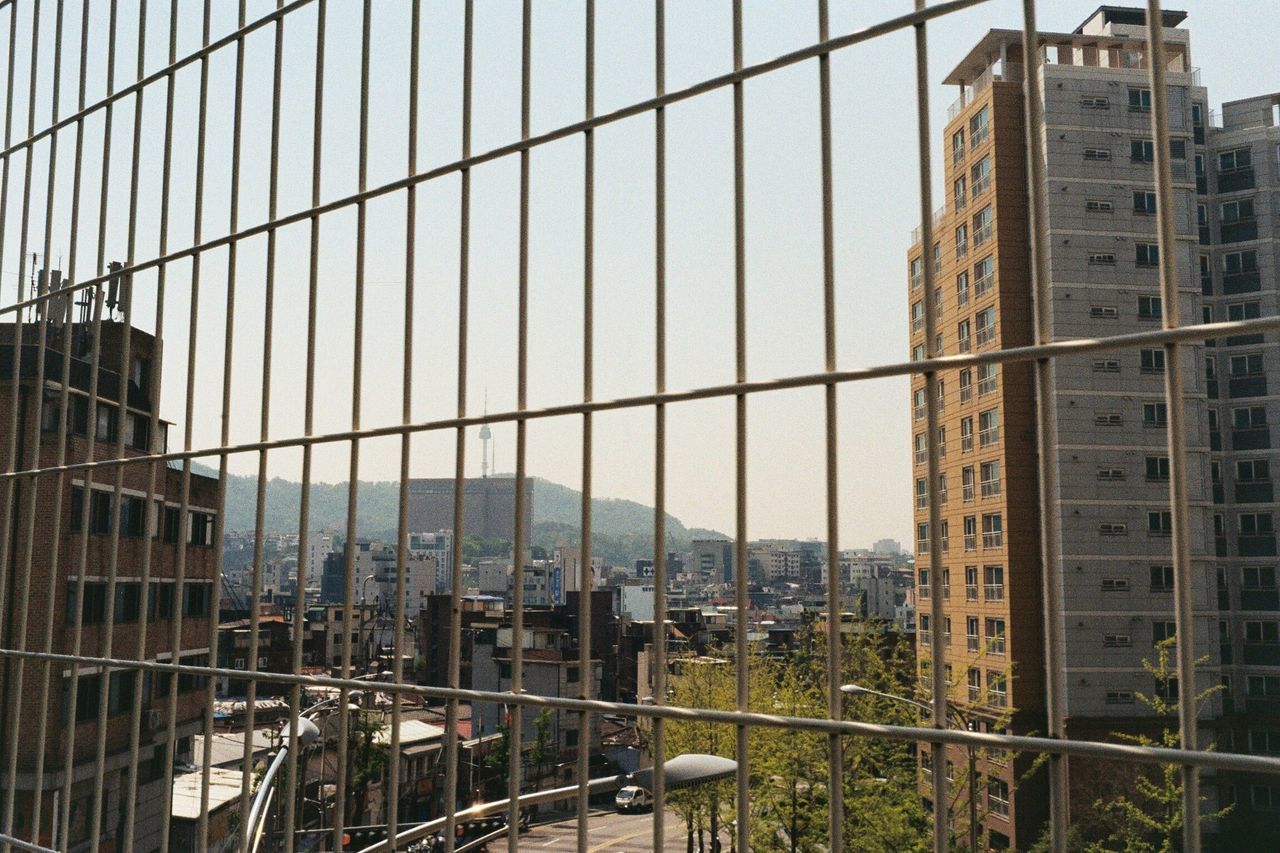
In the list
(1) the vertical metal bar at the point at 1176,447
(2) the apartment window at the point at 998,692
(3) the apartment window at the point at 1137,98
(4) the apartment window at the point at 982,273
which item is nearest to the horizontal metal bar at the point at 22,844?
(1) the vertical metal bar at the point at 1176,447

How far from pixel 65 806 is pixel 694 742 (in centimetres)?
513

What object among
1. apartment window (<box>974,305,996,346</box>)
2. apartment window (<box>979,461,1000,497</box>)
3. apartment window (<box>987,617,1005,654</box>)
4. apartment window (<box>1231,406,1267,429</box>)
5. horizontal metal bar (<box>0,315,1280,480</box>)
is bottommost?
apartment window (<box>987,617,1005,654</box>)

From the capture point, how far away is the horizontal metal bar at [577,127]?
2107 mm

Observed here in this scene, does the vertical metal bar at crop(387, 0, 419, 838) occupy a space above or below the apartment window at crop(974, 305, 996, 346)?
below

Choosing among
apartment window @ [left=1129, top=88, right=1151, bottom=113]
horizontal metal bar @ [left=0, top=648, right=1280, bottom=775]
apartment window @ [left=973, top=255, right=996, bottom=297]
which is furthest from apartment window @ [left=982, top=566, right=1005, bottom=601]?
horizontal metal bar @ [left=0, top=648, right=1280, bottom=775]

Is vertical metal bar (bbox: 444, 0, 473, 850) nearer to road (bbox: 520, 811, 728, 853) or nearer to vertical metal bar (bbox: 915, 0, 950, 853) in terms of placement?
road (bbox: 520, 811, 728, 853)

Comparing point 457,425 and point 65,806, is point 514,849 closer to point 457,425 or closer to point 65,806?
point 457,425

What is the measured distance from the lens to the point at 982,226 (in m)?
10.3

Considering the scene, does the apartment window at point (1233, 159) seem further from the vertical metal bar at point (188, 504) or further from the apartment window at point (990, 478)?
the vertical metal bar at point (188, 504)

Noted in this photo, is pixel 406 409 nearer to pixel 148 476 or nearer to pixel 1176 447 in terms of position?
pixel 148 476

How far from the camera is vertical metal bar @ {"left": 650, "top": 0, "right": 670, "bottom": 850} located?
2.31 m

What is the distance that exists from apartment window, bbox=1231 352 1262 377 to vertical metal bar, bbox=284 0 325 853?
52.8 feet

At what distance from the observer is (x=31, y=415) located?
15.3 feet

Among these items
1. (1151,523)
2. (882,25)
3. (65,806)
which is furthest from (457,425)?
(1151,523)
